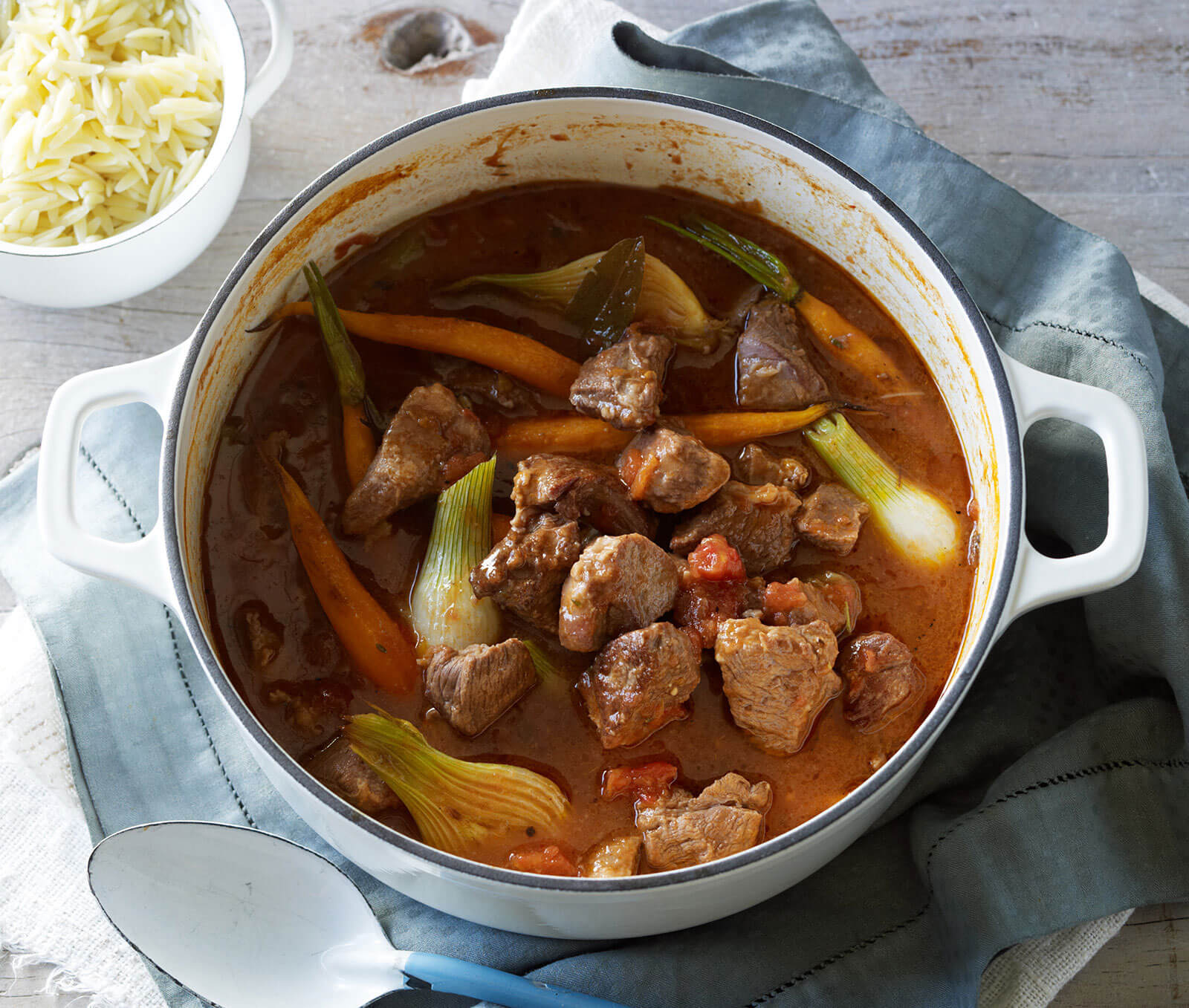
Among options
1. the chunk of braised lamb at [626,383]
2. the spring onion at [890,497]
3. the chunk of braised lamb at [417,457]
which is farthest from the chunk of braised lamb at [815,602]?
the chunk of braised lamb at [417,457]

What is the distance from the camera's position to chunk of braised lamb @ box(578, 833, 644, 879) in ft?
6.31

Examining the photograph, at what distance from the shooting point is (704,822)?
6.29ft

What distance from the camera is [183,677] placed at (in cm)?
237

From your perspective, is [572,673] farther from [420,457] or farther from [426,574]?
[420,457]

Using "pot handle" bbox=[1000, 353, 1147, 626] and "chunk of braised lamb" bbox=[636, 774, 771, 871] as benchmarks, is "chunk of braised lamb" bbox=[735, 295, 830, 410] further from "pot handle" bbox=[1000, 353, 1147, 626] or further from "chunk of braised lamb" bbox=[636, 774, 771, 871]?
"chunk of braised lamb" bbox=[636, 774, 771, 871]

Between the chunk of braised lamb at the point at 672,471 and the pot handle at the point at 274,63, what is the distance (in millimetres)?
1169

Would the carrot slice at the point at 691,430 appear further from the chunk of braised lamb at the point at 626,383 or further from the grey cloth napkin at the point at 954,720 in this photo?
the grey cloth napkin at the point at 954,720

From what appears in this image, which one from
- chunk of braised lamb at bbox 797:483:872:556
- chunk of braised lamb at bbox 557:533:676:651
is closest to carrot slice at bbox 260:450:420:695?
chunk of braised lamb at bbox 557:533:676:651

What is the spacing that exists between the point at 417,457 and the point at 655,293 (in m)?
0.61

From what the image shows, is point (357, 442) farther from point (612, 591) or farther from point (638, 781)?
→ point (638, 781)

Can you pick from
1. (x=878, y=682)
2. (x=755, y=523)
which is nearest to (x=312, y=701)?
(x=755, y=523)

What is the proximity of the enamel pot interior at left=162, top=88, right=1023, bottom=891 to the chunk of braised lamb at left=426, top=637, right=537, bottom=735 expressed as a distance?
0.40 metres

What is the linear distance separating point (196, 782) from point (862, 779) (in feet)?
4.16

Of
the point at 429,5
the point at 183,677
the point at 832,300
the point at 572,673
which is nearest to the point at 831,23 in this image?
the point at 832,300
